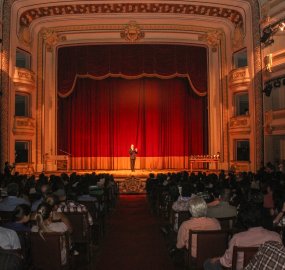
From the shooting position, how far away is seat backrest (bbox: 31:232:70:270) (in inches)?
173

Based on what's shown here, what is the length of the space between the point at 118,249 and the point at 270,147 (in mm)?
11809

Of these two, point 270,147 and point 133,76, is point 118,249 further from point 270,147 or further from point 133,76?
point 133,76

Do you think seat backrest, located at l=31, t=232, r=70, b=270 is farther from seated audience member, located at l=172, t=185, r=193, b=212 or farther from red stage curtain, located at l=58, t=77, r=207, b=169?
red stage curtain, located at l=58, t=77, r=207, b=169

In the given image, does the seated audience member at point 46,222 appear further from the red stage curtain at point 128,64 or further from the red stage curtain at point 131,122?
→ the red stage curtain at point 131,122

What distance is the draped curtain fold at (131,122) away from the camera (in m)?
21.7

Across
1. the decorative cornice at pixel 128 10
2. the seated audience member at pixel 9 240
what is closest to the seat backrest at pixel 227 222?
the seated audience member at pixel 9 240

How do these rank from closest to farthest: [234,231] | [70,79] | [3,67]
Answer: [234,231]
[3,67]
[70,79]

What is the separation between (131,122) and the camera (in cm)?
2233

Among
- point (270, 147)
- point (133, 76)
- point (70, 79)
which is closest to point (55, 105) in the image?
point (70, 79)

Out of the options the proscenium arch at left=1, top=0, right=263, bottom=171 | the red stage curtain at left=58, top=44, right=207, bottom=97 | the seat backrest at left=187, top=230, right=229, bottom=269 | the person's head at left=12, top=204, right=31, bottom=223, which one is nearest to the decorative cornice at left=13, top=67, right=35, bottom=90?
the proscenium arch at left=1, top=0, right=263, bottom=171

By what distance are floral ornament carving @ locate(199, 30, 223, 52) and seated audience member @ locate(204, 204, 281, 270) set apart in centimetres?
1730

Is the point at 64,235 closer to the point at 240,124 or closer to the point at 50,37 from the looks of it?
the point at 240,124

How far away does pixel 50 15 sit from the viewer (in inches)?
744

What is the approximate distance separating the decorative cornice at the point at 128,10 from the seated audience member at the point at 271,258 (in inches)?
654
